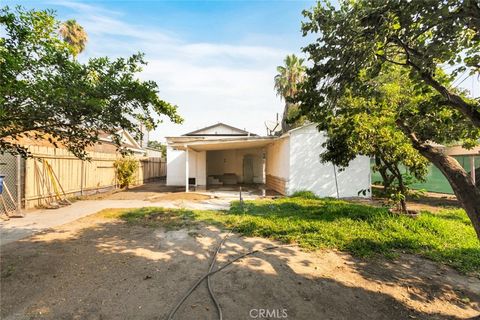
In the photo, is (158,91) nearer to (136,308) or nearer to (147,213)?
(136,308)

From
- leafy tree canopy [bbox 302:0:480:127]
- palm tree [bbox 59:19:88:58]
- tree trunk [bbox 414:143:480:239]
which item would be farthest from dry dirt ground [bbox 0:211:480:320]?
palm tree [bbox 59:19:88:58]

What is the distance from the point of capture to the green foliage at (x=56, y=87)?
2.88 meters

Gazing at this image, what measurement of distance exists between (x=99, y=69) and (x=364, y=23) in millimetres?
3457

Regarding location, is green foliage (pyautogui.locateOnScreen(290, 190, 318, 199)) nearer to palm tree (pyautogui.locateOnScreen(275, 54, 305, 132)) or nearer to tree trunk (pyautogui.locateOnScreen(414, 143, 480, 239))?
tree trunk (pyautogui.locateOnScreen(414, 143, 480, 239))

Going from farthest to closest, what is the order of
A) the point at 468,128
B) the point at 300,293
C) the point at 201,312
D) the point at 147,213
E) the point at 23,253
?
the point at 147,213 < the point at 23,253 < the point at 468,128 < the point at 300,293 < the point at 201,312

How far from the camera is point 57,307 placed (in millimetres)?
2998

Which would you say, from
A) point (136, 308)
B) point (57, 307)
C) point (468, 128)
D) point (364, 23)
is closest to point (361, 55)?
point (364, 23)

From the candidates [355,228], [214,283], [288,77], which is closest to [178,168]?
[355,228]

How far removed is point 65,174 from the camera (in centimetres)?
1049

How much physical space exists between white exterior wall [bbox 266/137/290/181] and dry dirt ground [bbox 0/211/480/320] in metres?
7.94

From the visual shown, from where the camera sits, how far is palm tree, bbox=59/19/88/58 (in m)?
17.5

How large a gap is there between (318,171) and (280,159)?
2.43 meters

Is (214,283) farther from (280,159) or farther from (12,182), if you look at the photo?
(280,159)

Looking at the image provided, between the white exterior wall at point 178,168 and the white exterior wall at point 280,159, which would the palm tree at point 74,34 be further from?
the white exterior wall at point 280,159
